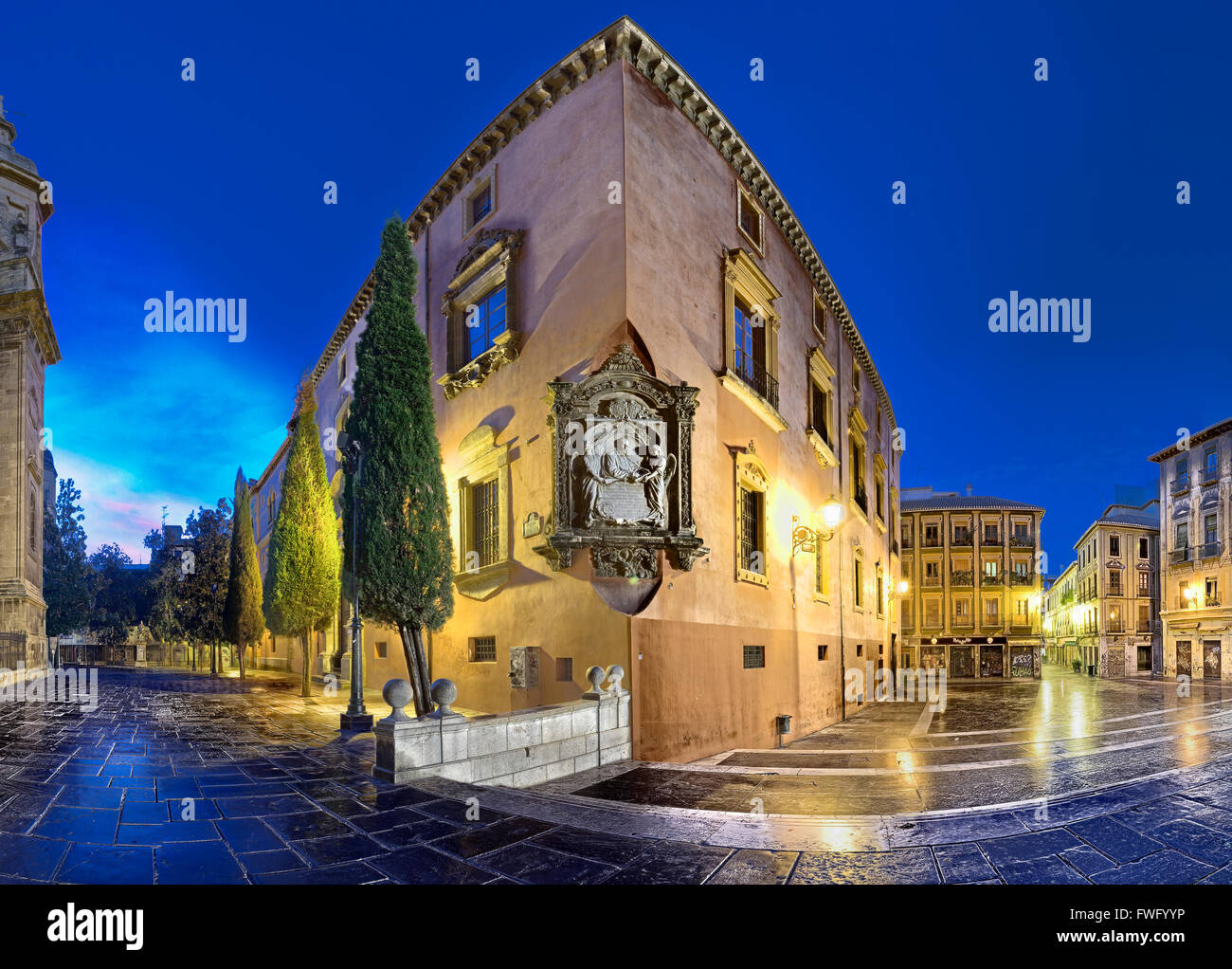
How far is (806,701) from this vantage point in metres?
17.2

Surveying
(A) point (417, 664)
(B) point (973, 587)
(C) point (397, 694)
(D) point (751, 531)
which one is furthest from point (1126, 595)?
(C) point (397, 694)

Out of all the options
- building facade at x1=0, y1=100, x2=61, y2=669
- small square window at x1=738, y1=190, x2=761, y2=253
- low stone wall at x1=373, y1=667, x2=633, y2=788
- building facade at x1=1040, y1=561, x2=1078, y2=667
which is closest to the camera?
low stone wall at x1=373, y1=667, x2=633, y2=788

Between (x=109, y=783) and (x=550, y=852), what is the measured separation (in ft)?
17.5

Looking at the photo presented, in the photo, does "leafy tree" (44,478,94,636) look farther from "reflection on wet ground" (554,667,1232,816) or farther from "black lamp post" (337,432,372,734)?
"reflection on wet ground" (554,667,1232,816)

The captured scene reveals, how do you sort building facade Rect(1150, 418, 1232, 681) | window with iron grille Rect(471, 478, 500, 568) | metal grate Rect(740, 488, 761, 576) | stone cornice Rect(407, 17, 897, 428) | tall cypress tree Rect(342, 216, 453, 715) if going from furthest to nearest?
1. building facade Rect(1150, 418, 1232, 681)
2. window with iron grille Rect(471, 478, 500, 568)
3. metal grate Rect(740, 488, 761, 576)
4. tall cypress tree Rect(342, 216, 453, 715)
5. stone cornice Rect(407, 17, 897, 428)

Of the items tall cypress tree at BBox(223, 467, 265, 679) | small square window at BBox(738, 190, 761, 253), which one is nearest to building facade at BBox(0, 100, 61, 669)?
tall cypress tree at BBox(223, 467, 265, 679)

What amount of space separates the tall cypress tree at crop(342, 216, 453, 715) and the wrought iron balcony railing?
21.3 feet

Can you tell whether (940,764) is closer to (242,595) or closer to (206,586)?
(242,595)

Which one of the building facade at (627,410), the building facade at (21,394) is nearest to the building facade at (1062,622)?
the building facade at (627,410)

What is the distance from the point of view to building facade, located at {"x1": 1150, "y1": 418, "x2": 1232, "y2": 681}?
3909 cm

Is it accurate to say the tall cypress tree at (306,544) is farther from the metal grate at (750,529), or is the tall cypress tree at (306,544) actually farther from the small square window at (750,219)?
the small square window at (750,219)

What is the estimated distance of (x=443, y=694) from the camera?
7805 millimetres

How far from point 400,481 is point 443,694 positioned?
6.32 meters
